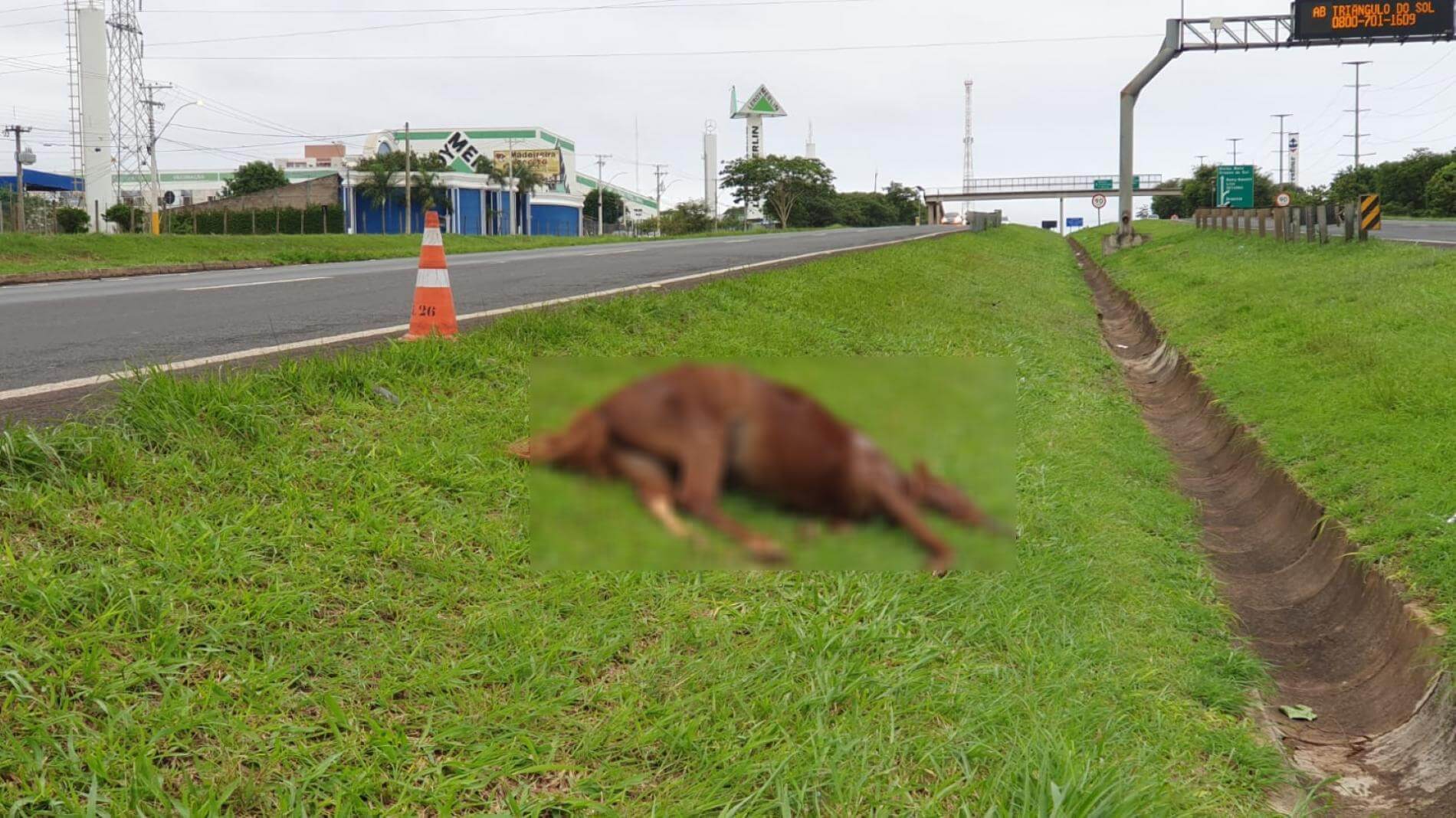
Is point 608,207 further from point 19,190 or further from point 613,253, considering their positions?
point 613,253

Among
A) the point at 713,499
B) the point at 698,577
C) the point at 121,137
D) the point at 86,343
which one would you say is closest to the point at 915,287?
the point at 86,343

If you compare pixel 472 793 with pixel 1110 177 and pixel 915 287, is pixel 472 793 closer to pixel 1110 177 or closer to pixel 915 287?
pixel 915 287

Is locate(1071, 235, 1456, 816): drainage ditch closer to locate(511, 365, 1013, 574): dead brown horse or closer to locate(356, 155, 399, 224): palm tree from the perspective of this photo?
locate(511, 365, 1013, 574): dead brown horse

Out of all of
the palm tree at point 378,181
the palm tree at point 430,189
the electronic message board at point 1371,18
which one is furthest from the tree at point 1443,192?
the palm tree at point 378,181

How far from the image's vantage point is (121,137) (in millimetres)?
60375

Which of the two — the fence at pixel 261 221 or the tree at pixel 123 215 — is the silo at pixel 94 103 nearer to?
the fence at pixel 261 221

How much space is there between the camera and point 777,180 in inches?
3388

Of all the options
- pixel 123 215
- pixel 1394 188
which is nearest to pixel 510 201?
pixel 123 215

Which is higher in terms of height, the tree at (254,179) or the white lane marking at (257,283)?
the tree at (254,179)

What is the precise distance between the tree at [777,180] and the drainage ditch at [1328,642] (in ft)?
258

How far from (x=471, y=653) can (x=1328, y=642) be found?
4.15 meters

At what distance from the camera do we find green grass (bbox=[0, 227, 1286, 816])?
2500 mm

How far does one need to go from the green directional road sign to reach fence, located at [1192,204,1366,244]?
9.29 metres

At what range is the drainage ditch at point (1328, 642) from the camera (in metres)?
4.14
